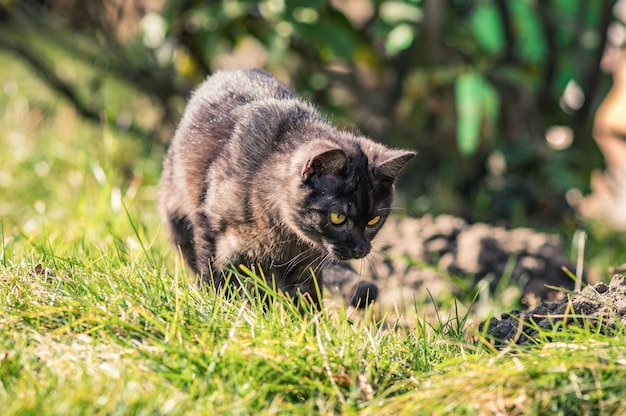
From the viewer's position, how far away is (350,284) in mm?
3879

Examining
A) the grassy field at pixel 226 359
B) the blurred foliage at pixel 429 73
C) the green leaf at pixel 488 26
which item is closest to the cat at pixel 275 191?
the grassy field at pixel 226 359

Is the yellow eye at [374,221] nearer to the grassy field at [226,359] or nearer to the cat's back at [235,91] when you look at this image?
the grassy field at [226,359]

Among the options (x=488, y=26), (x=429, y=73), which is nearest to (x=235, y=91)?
(x=429, y=73)

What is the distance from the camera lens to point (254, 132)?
3598 mm

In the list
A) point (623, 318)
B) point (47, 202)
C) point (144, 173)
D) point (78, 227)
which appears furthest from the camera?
point (144, 173)

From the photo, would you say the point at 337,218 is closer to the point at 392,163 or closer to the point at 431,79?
the point at 392,163

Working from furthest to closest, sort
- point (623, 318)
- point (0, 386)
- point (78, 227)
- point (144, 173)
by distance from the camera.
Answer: point (144, 173) → point (78, 227) → point (623, 318) → point (0, 386)

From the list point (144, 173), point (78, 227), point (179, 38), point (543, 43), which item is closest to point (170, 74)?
point (179, 38)

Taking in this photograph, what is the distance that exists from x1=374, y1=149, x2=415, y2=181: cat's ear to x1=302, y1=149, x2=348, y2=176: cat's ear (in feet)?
0.58

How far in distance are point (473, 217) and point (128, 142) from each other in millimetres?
2646

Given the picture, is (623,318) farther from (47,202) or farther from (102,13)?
(102,13)

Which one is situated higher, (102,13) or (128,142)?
(102,13)

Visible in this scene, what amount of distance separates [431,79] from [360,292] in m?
2.40

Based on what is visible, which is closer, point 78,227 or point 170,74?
point 78,227
